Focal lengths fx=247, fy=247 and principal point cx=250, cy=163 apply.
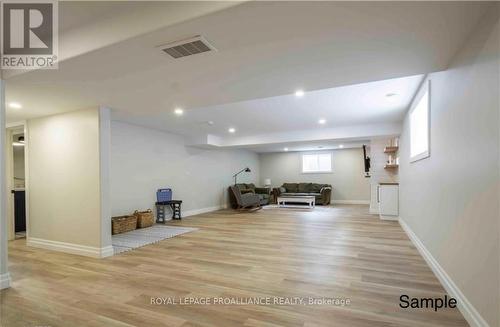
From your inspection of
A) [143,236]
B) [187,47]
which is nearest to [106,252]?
[143,236]

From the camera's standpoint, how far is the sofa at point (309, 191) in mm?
8906

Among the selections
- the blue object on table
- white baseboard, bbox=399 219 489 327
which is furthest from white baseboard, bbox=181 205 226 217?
white baseboard, bbox=399 219 489 327

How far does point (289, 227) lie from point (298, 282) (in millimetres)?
2733

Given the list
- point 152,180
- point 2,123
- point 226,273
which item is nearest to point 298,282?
point 226,273

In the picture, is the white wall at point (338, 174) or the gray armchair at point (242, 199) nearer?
the gray armchair at point (242, 199)

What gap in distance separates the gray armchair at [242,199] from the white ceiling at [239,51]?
15.3 feet

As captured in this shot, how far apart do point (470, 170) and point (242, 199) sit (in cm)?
640

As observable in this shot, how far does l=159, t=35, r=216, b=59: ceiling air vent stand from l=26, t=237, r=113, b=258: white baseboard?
286cm

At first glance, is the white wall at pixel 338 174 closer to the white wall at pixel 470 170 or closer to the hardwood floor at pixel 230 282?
the hardwood floor at pixel 230 282

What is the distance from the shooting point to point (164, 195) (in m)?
6.23

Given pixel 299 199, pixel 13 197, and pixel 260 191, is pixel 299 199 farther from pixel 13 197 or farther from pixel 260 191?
pixel 13 197

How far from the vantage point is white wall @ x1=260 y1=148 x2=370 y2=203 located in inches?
374

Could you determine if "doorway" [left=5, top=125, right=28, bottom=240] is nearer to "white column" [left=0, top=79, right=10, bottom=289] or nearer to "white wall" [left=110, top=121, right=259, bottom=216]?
"white wall" [left=110, top=121, right=259, bottom=216]

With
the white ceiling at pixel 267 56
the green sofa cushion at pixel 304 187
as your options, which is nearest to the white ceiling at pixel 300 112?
the white ceiling at pixel 267 56
